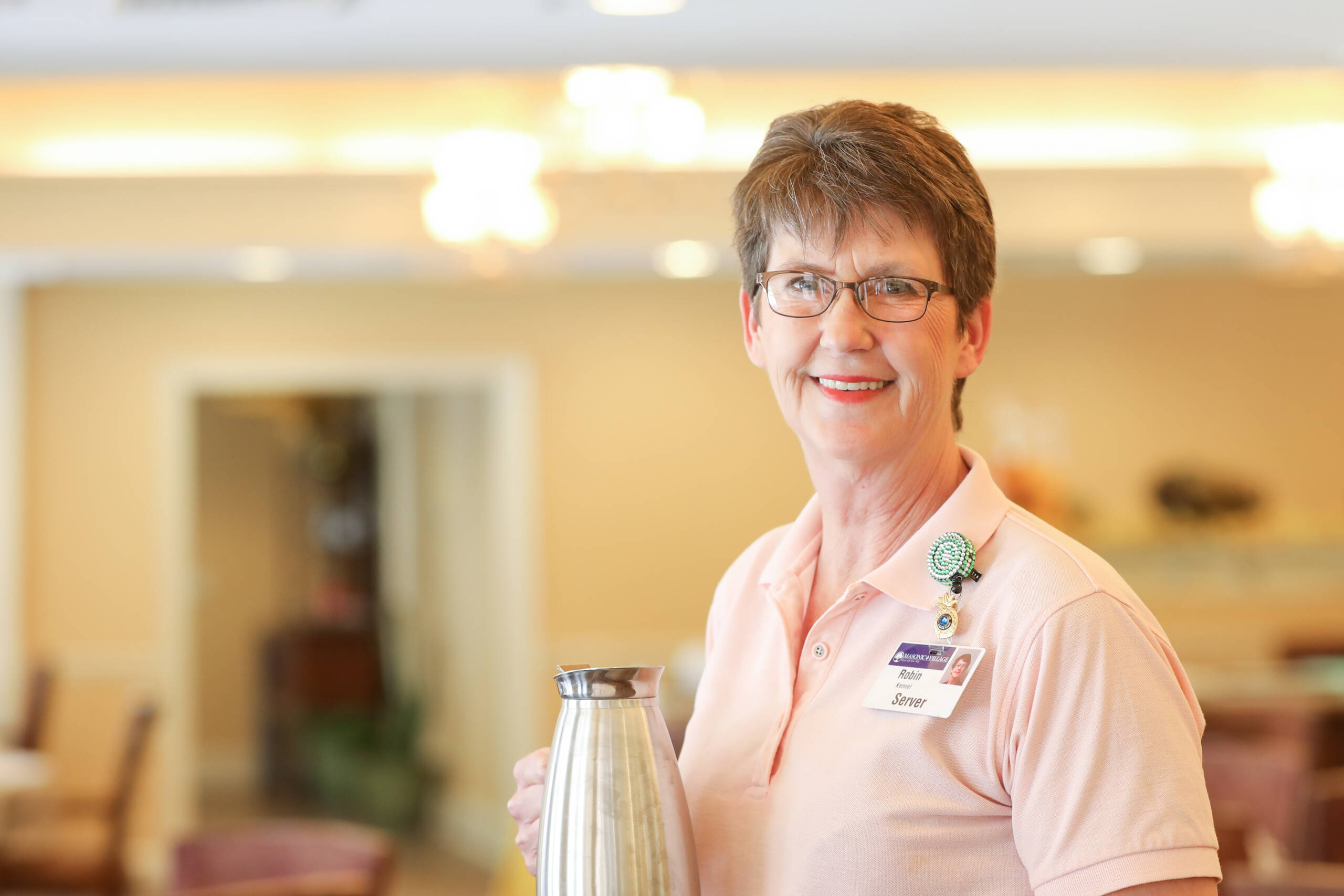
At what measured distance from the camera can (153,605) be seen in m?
7.05

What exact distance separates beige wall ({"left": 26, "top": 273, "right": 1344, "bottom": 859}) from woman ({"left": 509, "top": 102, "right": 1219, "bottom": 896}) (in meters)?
5.76

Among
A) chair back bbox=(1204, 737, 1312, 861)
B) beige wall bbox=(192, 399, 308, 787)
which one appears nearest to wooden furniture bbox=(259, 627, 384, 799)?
beige wall bbox=(192, 399, 308, 787)

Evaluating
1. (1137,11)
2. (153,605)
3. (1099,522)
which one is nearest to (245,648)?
(153,605)

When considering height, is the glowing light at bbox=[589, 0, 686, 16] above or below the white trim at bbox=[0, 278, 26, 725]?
above

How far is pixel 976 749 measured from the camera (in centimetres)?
104

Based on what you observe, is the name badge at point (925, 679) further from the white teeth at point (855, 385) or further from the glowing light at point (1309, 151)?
the glowing light at point (1309, 151)

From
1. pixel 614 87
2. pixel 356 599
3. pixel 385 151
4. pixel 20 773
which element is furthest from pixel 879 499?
pixel 356 599

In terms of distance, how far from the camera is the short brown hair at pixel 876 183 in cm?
110

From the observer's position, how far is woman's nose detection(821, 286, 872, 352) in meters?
1.10

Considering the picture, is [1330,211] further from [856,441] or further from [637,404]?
[856,441]

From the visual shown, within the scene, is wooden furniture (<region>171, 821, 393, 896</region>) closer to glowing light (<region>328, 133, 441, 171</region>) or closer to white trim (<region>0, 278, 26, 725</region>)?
glowing light (<region>328, 133, 441, 171</region>)

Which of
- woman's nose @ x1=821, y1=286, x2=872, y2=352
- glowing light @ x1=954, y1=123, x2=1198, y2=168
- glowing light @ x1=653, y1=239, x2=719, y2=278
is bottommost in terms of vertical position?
woman's nose @ x1=821, y1=286, x2=872, y2=352

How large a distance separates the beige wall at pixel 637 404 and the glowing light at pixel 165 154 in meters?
1.03

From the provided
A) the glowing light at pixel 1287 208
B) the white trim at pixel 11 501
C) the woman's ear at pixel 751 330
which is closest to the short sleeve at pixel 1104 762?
the woman's ear at pixel 751 330
